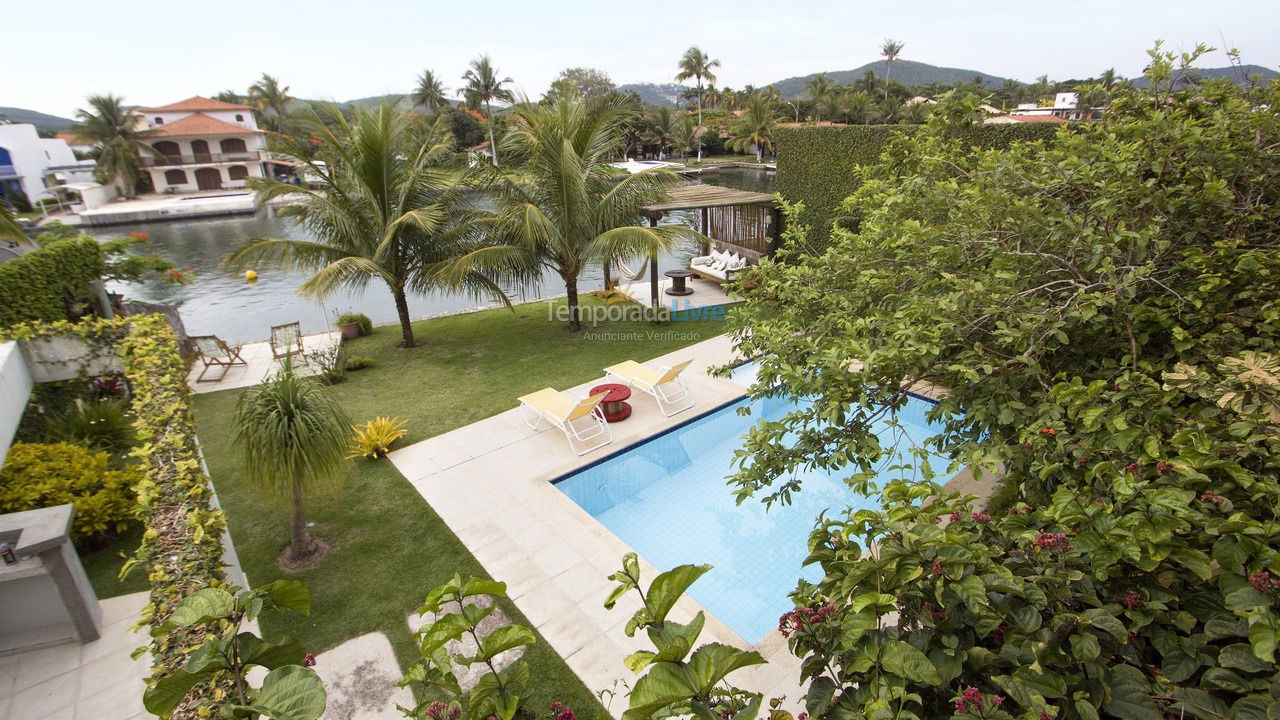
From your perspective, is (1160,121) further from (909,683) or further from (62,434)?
(62,434)

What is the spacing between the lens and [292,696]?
4.24ft

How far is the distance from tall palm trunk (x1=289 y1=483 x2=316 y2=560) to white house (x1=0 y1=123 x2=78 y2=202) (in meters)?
45.0

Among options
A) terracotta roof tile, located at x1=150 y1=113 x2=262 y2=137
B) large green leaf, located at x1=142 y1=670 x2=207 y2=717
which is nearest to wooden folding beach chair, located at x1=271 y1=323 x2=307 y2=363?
large green leaf, located at x1=142 y1=670 x2=207 y2=717

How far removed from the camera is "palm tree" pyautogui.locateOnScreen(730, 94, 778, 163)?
4556 cm

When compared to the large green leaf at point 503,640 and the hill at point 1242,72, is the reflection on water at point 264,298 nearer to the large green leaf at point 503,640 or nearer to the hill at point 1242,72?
the hill at point 1242,72

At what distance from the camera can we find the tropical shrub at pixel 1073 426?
5.30 ft

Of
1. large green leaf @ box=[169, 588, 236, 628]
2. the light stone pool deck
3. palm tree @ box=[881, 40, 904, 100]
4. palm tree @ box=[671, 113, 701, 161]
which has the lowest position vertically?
the light stone pool deck

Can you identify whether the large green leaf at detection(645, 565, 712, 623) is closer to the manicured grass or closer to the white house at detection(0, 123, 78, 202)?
the manicured grass

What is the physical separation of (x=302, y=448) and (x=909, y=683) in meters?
4.72

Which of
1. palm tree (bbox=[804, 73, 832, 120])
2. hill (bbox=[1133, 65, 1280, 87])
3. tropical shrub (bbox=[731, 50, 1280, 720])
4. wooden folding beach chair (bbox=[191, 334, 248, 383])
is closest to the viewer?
tropical shrub (bbox=[731, 50, 1280, 720])

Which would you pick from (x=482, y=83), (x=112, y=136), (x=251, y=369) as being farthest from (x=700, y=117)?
(x=251, y=369)

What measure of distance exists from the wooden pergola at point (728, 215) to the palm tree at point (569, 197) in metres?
0.78

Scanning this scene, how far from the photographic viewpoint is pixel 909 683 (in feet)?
5.62

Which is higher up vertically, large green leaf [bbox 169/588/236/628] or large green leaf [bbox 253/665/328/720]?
large green leaf [bbox 169/588/236/628]
